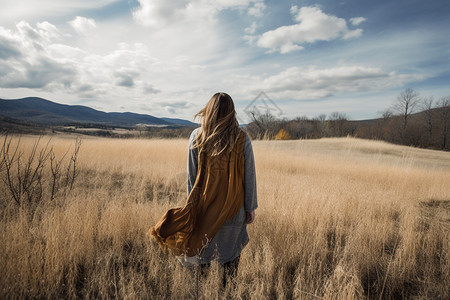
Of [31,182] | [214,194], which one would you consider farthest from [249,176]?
[31,182]

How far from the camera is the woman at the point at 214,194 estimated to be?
187 centimetres

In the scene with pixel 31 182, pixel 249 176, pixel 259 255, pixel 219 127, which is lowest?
pixel 259 255

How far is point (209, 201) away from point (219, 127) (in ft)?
2.24

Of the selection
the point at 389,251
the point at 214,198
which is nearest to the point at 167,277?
the point at 214,198

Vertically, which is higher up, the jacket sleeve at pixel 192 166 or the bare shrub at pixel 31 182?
the jacket sleeve at pixel 192 166

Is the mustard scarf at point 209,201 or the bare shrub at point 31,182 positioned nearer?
the mustard scarf at point 209,201

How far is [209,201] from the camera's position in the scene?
193cm

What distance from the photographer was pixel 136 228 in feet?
9.95

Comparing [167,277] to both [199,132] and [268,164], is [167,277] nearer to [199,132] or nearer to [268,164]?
[199,132]

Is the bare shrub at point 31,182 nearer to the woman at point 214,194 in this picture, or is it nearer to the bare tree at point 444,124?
the woman at point 214,194

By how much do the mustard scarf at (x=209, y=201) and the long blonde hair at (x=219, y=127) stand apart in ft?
0.23

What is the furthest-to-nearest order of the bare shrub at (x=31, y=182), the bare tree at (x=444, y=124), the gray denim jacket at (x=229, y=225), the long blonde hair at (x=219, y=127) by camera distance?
the bare tree at (x=444, y=124), the bare shrub at (x=31, y=182), the gray denim jacket at (x=229, y=225), the long blonde hair at (x=219, y=127)

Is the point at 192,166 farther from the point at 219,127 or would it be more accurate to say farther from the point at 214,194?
the point at 219,127

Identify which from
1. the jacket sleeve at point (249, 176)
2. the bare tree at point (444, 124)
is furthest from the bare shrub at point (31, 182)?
the bare tree at point (444, 124)
